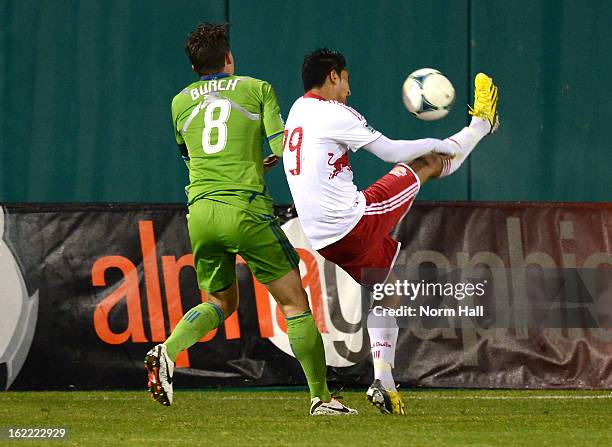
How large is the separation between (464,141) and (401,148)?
46 cm

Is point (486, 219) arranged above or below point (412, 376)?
above

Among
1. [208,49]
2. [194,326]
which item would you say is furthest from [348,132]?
[194,326]

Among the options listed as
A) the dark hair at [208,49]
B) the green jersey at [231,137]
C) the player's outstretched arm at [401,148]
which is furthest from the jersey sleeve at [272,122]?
the player's outstretched arm at [401,148]

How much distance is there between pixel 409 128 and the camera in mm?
11203

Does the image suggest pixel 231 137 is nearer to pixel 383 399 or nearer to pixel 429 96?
pixel 429 96

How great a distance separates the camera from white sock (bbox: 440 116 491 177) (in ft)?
22.8

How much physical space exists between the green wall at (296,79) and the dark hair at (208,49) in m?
4.06

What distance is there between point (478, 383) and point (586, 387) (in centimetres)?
79

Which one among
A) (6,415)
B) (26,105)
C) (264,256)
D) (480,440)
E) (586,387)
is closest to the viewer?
(480,440)

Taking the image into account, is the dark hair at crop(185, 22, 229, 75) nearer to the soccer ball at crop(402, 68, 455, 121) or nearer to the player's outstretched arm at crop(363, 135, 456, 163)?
the player's outstretched arm at crop(363, 135, 456, 163)

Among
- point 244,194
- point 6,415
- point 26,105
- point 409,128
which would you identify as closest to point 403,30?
point 409,128

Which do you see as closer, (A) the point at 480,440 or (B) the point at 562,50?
(A) the point at 480,440

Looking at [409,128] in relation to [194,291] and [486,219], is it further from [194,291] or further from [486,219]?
[194,291]

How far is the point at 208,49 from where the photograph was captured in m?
7.04
